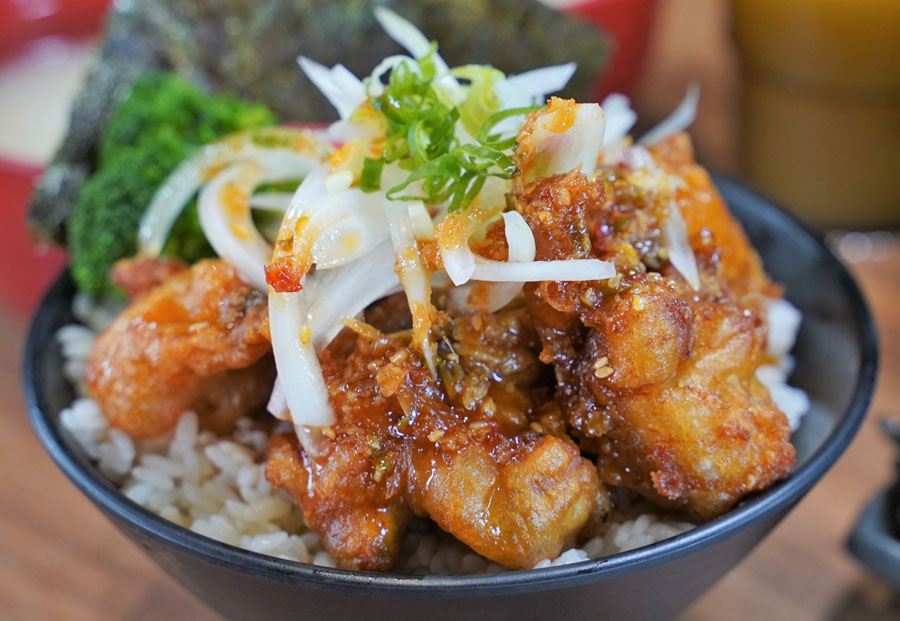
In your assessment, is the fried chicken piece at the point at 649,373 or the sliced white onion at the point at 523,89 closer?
the fried chicken piece at the point at 649,373

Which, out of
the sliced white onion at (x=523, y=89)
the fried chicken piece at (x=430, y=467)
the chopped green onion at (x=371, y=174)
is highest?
the sliced white onion at (x=523, y=89)

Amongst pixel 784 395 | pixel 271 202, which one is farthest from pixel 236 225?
pixel 784 395

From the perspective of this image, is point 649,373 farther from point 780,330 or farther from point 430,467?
point 780,330

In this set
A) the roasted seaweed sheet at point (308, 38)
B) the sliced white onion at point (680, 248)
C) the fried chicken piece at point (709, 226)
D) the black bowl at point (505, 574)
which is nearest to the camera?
the black bowl at point (505, 574)

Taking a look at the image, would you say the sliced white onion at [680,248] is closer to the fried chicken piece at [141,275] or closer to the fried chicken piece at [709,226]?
the fried chicken piece at [709,226]

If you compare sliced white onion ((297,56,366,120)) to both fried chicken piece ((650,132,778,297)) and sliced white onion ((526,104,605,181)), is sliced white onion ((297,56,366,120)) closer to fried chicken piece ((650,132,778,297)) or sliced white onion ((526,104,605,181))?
sliced white onion ((526,104,605,181))

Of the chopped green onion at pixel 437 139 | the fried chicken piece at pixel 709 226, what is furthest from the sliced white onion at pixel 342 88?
the fried chicken piece at pixel 709 226
